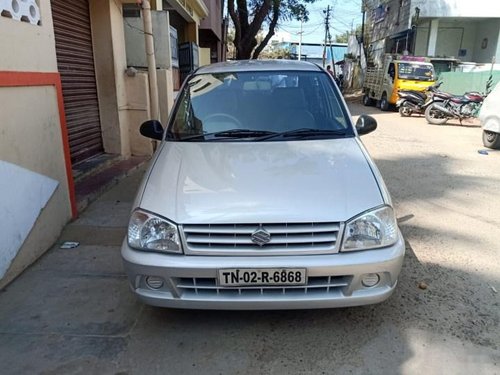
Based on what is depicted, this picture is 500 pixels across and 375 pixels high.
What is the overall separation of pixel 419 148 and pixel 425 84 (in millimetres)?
8700

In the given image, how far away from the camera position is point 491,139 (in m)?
9.10

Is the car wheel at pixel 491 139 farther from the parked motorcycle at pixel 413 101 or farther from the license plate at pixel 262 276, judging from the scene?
the license plate at pixel 262 276

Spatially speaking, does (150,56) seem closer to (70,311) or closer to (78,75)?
(78,75)

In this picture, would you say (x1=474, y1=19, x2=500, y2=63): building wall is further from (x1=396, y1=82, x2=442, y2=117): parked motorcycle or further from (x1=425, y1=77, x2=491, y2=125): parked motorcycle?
(x1=425, y1=77, x2=491, y2=125): parked motorcycle

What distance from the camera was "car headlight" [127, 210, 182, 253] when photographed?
99.5 inches

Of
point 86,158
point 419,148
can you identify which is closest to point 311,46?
point 419,148

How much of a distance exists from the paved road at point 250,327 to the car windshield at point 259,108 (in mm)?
1344

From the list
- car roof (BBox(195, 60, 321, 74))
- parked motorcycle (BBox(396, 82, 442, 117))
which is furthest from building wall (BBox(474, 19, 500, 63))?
car roof (BBox(195, 60, 321, 74))

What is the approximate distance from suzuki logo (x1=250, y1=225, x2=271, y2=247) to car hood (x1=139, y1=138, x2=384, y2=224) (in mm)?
65

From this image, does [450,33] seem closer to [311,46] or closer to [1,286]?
[1,286]

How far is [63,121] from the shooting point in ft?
14.3

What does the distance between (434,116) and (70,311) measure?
13414 mm

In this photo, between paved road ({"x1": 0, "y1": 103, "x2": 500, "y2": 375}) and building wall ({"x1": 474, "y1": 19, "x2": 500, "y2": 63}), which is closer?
paved road ({"x1": 0, "y1": 103, "x2": 500, "y2": 375})

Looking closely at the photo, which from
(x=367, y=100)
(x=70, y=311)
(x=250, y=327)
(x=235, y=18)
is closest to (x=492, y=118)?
(x=250, y=327)
